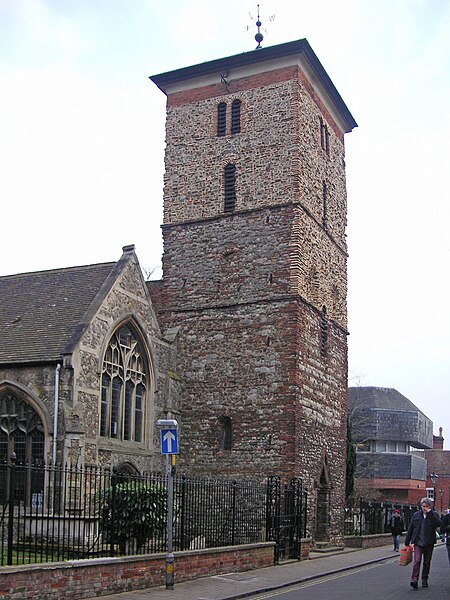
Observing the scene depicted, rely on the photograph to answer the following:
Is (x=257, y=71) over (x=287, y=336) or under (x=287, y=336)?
over

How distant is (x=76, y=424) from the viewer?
23688mm

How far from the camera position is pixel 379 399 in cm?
7194

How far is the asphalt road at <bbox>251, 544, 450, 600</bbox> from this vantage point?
15891 millimetres

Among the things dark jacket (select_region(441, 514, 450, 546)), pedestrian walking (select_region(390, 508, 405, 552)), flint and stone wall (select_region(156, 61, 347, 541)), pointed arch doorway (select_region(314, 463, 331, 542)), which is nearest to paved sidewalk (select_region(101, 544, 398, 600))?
dark jacket (select_region(441, 514, 450, 546))

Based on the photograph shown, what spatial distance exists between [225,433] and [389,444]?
42.2 m

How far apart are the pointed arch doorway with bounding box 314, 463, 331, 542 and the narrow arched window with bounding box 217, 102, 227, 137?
1328cm

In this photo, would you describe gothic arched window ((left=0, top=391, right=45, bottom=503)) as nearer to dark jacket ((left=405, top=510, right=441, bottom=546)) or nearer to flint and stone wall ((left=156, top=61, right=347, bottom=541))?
flint and stone wall ((left=156, top=61, right=347, bottom=541))

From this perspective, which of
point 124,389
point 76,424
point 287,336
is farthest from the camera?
point 287,336

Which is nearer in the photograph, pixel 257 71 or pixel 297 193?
pixel 297 193

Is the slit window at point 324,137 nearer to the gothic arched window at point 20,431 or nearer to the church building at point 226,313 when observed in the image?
the church building at point 226,313

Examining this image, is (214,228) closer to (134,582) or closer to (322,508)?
(322,508)

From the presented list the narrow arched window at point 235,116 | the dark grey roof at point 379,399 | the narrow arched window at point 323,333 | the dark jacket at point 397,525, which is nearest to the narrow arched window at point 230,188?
the narrow arched window at point 235,116

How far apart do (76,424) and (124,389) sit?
369cm

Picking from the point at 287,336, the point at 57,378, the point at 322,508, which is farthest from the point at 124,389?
the point at 322,508
